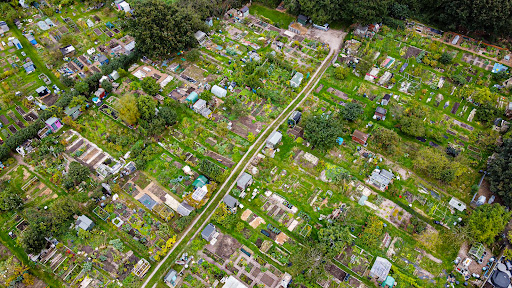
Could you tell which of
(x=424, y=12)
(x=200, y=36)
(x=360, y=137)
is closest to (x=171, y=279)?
(x=360, y=137)

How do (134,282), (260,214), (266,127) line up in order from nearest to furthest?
(134,282) < (260,214) < (266,127)

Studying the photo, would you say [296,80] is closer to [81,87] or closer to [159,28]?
[159,28]

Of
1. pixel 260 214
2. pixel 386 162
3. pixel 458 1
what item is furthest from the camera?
pixel 458 1

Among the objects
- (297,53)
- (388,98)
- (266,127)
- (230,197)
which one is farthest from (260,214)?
(297,53)

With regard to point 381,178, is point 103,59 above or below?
below

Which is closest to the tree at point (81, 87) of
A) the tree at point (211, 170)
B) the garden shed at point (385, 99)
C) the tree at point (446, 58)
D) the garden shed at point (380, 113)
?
the tree at point (211, 170)

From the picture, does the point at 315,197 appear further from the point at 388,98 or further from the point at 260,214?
the point at 388,98

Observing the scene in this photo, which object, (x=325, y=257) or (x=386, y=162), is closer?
(x=325, y=257)
